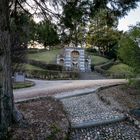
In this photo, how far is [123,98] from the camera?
49.3ft

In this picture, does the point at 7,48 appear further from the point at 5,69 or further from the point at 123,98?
the point at 123,98

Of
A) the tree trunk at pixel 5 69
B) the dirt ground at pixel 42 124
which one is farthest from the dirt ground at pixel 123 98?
the tree trunk at pixel 5 69

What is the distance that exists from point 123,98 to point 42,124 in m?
7.12

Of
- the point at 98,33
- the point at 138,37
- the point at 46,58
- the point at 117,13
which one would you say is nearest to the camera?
the point at 117,13

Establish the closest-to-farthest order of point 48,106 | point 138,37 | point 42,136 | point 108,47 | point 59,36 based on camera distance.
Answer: point 42,136 < point 59,36 < point 48,106 < point 138,37 < point 108,47

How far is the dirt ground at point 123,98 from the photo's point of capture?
12891 mm

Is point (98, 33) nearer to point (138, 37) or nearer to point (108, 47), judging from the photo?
point (108, 47)

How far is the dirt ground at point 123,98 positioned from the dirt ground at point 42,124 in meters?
2.68

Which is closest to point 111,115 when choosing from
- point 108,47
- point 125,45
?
point 125,45

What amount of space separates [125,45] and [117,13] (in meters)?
8.90

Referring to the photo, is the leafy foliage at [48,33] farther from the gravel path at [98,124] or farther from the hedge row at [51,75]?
the hedge row at [51,75]

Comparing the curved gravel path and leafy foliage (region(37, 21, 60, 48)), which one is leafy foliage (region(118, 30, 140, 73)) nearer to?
the curved gravel path

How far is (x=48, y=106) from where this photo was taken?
11812 millimetres

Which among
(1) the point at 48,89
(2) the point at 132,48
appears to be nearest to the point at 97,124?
(2) the point at 132,48
